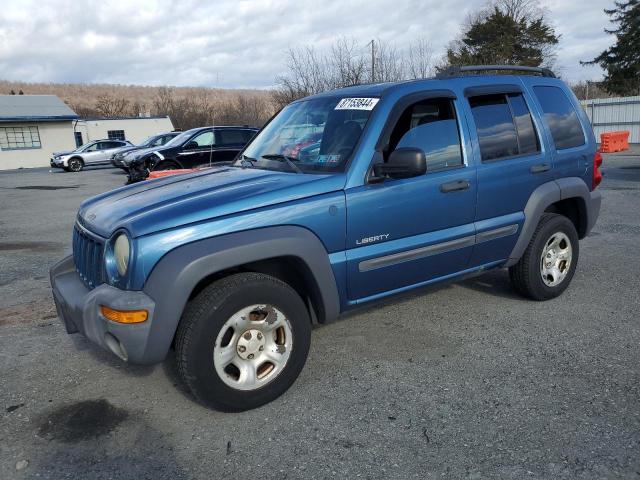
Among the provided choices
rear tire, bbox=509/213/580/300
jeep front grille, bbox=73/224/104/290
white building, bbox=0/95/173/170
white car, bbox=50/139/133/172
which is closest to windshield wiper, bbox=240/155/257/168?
jeep front grille, bbox=73/224/104/290

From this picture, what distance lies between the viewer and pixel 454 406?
10.3ft

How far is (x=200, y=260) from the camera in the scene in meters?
2.83

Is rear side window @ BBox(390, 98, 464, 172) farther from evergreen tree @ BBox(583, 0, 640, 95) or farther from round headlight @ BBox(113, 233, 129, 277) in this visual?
evergreen tree @ BBox(583, 0, 640, 95)

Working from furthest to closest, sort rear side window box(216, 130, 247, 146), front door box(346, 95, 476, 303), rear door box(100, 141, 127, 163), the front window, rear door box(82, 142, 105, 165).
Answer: rear door box(100, 141, 127, 163) → the front window → rear door box(82, 142, 105, 165) → rear side window box(216, 130, 247, 146) → front door box(346, 95, 476, 303)

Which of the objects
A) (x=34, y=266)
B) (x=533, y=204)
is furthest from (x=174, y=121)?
(x=533, y=204)

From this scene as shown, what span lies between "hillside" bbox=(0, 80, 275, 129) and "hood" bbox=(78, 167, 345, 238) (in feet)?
23.2

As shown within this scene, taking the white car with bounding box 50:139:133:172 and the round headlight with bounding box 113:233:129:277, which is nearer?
the round headlight with bounding box 113:233:129:277

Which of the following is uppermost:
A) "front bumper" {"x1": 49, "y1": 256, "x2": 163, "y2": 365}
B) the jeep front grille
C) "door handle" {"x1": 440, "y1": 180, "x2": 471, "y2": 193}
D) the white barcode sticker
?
the white barcode sticker

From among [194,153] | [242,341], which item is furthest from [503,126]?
[194,153]

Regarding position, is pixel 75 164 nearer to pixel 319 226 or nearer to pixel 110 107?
pixel 319 226

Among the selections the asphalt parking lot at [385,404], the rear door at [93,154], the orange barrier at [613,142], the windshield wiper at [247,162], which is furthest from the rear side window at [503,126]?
the rear door at [93,154]

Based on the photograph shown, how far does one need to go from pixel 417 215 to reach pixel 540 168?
1.41 metres

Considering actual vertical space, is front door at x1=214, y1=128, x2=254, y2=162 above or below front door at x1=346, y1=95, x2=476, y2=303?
above

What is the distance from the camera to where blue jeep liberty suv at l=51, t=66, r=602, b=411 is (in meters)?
2.88
